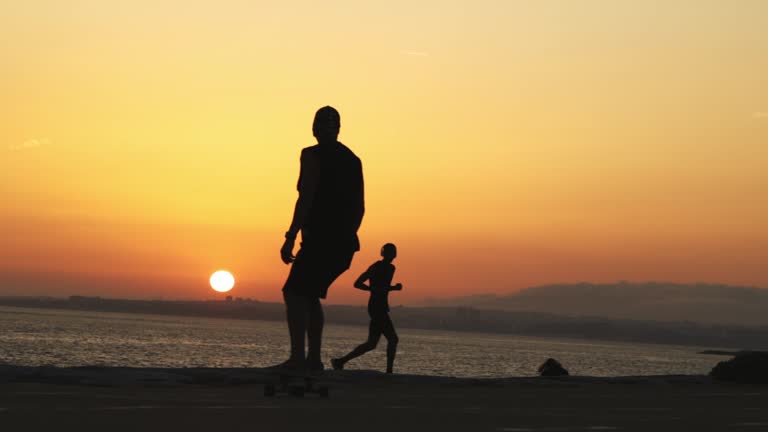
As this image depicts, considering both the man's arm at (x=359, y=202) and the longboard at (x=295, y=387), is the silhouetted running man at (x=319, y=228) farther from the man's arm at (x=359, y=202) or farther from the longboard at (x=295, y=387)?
the longboard at (x=295, y=387)

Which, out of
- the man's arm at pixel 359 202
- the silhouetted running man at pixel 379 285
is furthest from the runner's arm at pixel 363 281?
the man's arm at pixel 359 202

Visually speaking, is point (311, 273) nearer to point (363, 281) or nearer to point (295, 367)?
point (295, 367)

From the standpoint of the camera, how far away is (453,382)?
11.3 metres

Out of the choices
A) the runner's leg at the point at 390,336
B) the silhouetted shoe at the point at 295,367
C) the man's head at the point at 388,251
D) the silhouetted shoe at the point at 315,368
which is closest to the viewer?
the silhouetted shoe at the point at 295,367

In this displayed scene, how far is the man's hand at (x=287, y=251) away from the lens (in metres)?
9.22

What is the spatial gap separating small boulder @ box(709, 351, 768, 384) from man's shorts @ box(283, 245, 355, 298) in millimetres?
6305

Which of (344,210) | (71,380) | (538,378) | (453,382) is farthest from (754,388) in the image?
(71,380)

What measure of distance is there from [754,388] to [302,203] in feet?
19.3

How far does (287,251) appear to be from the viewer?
9.22 metres

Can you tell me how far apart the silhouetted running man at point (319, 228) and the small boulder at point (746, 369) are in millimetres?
6168

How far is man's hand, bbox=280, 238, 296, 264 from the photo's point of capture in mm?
9219

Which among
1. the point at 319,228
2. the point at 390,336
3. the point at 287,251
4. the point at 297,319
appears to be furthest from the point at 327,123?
the point at 390,336

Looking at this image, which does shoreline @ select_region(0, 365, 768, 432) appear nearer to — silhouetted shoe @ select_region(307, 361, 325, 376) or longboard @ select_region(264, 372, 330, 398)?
longboard @ select_region(264, 372, 330, 398)

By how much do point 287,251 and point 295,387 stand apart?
1.16m
